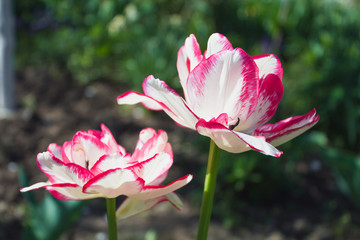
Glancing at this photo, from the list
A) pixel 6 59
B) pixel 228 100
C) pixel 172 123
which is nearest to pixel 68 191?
pixel 228 100

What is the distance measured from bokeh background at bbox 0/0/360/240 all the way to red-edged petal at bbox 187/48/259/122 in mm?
702

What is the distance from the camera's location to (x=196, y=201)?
256 centimetres

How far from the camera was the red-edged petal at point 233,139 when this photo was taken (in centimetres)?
49

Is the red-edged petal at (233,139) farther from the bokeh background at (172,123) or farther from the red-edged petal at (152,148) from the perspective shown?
the bokeh background at (172,123)

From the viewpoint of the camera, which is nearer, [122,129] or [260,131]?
[260,131]

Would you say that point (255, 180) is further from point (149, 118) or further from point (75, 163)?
point (75, 163)

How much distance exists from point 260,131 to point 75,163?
0.74 feet

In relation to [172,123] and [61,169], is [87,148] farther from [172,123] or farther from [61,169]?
[172,123]

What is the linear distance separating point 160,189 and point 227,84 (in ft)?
0.49

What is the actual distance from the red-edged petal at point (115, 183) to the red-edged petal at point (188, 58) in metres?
0.15

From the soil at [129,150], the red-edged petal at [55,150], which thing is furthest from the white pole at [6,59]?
the red-edged petal at [55,150]

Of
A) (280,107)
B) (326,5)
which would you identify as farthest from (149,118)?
(326,5)

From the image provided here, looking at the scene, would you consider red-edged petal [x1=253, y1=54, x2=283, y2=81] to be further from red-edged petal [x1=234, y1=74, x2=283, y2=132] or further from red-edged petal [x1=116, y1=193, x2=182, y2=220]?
red-edged petal [x1=116, y1=193, x2=182, y2=220]

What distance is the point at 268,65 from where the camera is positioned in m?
0.59
